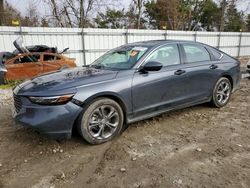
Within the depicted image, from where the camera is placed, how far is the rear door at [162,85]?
4.07m

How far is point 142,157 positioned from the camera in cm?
338

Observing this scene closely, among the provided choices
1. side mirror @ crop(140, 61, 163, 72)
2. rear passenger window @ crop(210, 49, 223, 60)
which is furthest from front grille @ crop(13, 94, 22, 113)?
rear passenger window @ crop(210, 49, 223, 60)

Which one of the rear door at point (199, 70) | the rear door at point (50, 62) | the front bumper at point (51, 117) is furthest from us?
the rear door at point (50, 62)

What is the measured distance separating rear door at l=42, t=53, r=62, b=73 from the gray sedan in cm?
500

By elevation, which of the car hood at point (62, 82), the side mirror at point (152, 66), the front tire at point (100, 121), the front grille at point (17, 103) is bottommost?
the front tire at point (100, 121)

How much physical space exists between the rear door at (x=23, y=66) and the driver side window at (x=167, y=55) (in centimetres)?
600

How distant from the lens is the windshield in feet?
14.0

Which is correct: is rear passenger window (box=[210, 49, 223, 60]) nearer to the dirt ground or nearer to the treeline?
the dirt ground

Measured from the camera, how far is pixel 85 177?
295cm

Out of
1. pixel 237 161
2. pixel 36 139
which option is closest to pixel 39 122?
pixel 36 139

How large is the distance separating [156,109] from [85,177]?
1.84 m

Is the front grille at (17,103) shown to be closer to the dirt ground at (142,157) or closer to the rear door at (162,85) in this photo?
the dirt ground at (142,157)

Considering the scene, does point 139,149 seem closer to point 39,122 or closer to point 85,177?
point 85,177

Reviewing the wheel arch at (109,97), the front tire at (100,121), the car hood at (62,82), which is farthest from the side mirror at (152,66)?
the front tire at (100,121)
